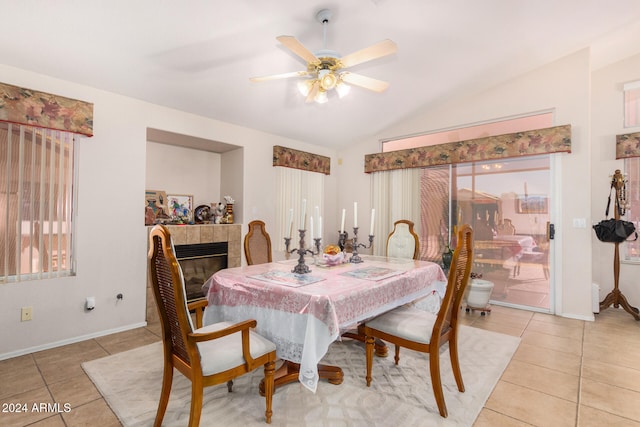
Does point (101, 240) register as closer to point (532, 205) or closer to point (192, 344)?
point (192, 344)

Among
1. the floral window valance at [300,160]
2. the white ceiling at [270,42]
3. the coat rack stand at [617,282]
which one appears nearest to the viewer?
the white ceiling at [270,42]

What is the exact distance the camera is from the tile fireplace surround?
136 inches

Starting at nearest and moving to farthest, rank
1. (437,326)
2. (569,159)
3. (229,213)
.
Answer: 1. (437,326)
2. (569,159)
3. (229,213)

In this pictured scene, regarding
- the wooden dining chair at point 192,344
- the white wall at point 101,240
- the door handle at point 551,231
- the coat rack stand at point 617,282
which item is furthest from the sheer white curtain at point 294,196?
the coat rack stand at point 617,282

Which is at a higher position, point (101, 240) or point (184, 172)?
point (184, 172)

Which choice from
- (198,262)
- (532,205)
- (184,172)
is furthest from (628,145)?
(184,172)

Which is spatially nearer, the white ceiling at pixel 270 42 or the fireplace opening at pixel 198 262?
the white ceiling at pixel 270 42

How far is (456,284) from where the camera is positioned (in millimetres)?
2010

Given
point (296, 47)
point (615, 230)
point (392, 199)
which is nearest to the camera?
point (296, 47)

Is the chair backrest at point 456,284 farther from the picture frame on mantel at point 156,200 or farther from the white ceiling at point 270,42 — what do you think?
the picture frame on mantel at point 156,200

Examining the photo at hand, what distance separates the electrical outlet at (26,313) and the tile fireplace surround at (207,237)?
37.1 inches

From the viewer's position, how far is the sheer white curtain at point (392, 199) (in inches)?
193

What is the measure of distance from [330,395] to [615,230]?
12.2 feet

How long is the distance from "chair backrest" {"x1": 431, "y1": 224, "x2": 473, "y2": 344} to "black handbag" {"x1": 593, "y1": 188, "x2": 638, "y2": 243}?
9.24ft
